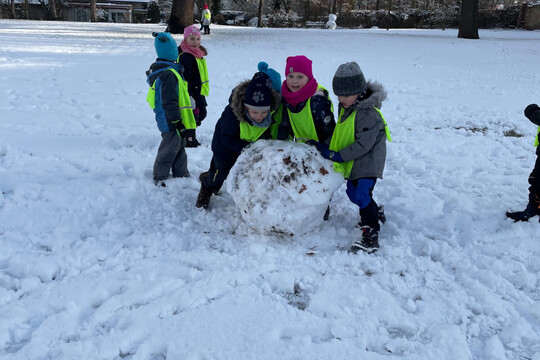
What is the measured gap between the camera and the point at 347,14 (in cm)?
3466

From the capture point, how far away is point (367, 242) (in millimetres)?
3648

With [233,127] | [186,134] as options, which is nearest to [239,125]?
[233,127]

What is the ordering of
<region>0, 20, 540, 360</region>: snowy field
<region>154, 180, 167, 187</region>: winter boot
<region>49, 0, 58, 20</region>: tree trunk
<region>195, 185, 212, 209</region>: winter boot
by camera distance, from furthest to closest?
<region>49, 0, 58, 20</region>: tree trunk < <region>154, 180, 167, 187</region>: winter boot < <region>195, 185, 212, 209</region>: winter boot < <region>0, 20, 540, 360</region>: snowy field

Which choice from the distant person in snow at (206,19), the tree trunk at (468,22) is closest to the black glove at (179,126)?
the distant person in snow at (206,19)

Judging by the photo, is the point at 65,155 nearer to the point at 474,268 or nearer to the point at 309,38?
the point at 474,268

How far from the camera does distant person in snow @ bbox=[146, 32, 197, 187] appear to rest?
4.50m

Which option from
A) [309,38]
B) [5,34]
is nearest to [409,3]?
[309,38]

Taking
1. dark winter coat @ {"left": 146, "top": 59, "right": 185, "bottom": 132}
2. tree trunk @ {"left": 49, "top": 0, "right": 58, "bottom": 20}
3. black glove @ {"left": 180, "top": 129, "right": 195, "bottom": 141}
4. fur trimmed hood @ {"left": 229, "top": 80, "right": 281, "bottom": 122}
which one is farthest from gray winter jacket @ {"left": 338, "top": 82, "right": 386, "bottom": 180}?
tree trunk @ {"left": 49, "top": 0, "right": 58, "bottom": 20}

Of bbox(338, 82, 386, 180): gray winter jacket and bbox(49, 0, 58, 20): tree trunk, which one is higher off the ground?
bbox(49, 0, 58, 20): tree trunk

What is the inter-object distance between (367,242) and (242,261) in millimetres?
1058

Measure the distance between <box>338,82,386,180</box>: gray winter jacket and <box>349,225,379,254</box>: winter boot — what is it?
47 cm

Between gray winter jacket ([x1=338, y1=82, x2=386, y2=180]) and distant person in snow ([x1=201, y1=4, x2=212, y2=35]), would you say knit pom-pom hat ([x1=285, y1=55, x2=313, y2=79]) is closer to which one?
gray winter jacket ([x1=338, y1=82, x2=386, y2=180])

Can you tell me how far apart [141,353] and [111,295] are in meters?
0.64

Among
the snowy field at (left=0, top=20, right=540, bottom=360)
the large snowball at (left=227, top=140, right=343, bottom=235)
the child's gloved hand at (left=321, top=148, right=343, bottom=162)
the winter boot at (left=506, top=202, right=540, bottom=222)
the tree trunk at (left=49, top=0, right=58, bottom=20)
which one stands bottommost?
the snowy field at (left=0, top=20, right=540, bottom=360)
